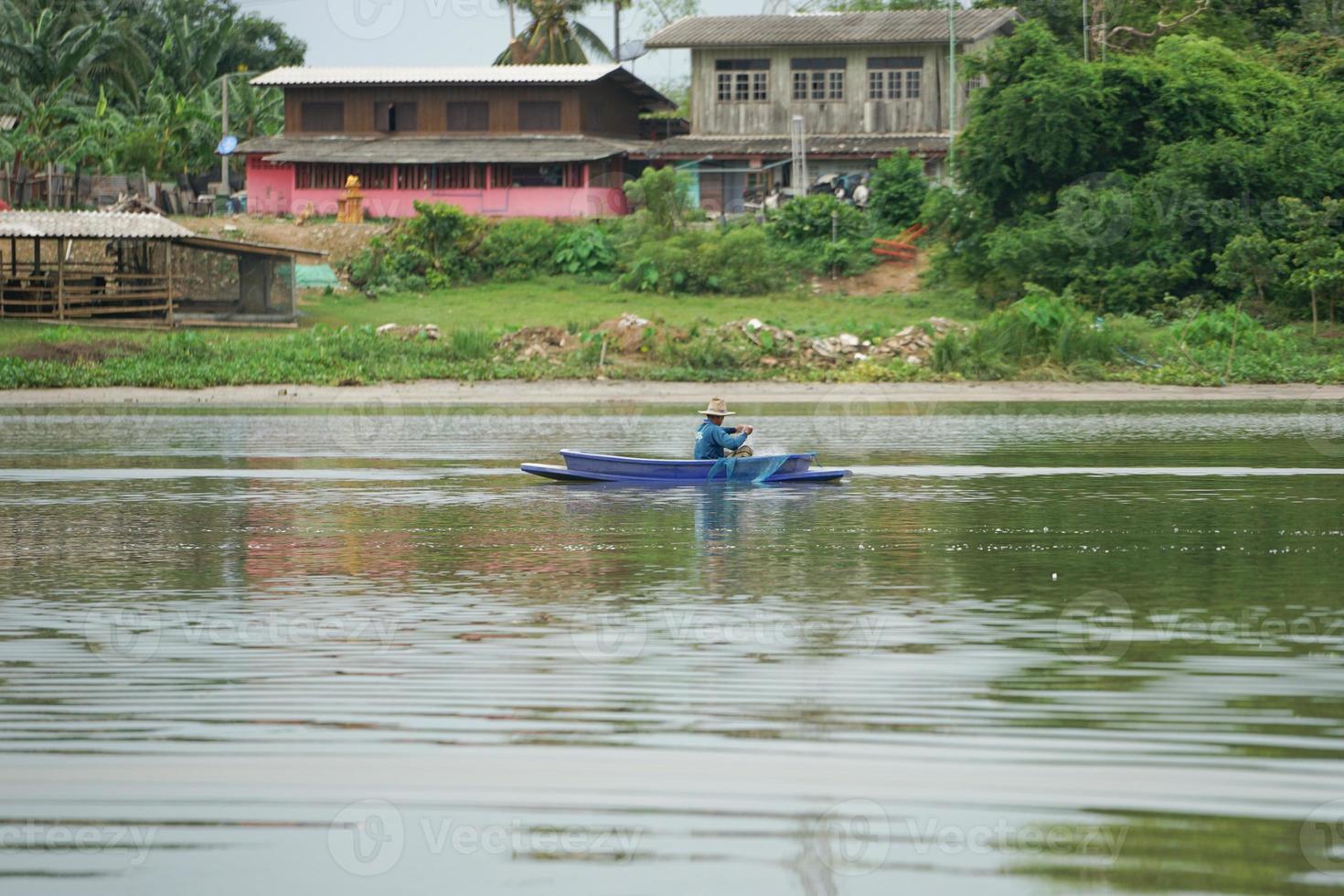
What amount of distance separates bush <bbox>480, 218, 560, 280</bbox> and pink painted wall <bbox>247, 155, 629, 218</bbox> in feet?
14.3

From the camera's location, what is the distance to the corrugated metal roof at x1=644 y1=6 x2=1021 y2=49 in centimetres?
4697

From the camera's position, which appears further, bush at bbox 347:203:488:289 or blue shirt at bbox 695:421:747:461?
bush at bbox 347:203:488:289

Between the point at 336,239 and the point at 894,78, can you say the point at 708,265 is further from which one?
the point at 894,78

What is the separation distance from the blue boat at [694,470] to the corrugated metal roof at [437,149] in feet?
91.5

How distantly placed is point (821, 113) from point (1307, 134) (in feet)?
51.1

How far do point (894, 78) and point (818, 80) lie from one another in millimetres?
2273

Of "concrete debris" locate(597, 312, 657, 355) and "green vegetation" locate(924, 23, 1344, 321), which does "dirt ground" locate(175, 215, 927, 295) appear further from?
"concrete debris" locate(597, 312, 657, 355)

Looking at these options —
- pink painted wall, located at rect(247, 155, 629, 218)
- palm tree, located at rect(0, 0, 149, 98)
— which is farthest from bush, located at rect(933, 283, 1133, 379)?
palm tree, located at rect(0, 0, 149, 98)

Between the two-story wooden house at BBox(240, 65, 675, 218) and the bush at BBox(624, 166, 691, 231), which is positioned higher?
the two-story wooden house at BBox(240, 65, 675, 218)

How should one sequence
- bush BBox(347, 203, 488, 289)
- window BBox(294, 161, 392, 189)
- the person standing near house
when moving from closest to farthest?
bush BBox(347, 203, 488, 289) < the person standing near house < window BBox(294, 161, 392, 189)

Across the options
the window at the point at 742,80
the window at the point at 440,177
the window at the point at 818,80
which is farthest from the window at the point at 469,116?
the window at the point at 818,80

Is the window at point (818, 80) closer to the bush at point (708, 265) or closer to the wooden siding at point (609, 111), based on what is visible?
the wooden siding at point (609, 111)

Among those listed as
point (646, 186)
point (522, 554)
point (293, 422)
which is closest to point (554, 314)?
point (646, 186)

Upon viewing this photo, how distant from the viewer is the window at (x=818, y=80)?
4794cm
